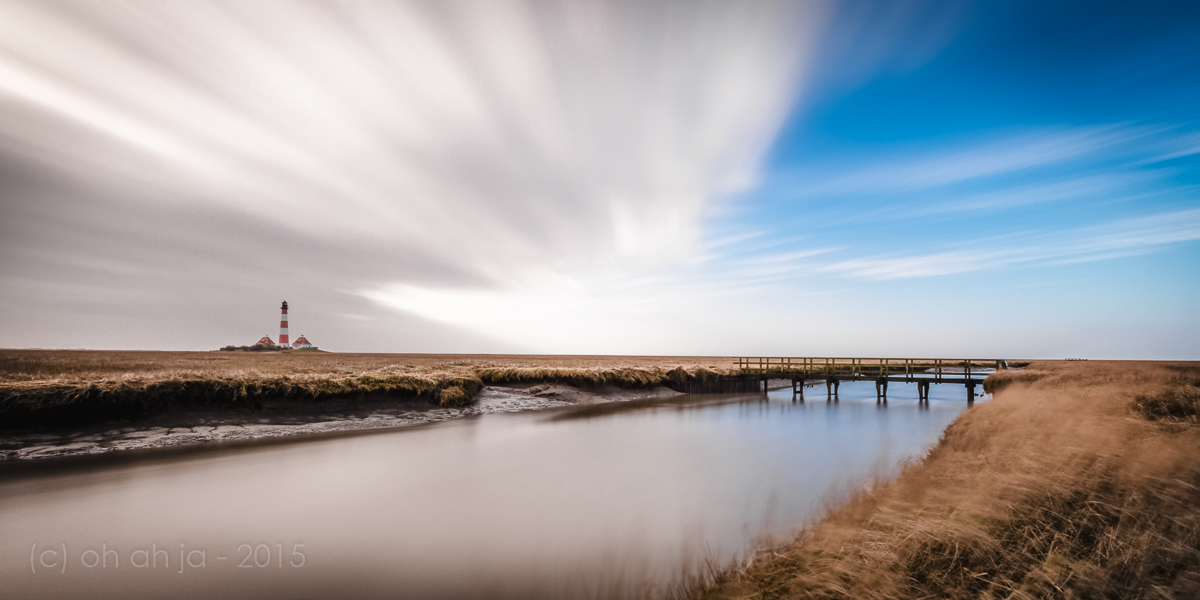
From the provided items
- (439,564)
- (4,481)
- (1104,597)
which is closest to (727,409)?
(439,564)

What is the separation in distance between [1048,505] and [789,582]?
3377mm

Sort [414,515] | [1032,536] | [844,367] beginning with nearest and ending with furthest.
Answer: [1032,536], [414,515], [844,367]

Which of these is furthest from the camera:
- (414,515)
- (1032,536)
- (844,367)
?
(844,367)

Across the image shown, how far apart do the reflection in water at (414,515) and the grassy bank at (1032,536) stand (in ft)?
8.15

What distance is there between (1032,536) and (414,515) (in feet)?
35.1

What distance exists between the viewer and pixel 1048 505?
18.2 ft

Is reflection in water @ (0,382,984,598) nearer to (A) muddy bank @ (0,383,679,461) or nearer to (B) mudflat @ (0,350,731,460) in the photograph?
(A) muddy bank @ (0,383,679,461)

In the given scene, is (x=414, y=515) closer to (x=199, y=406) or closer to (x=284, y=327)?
(x=199, y=406)

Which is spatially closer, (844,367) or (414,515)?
(414,515)

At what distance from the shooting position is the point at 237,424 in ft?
59.8

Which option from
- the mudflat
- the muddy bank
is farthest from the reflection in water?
the mudflat

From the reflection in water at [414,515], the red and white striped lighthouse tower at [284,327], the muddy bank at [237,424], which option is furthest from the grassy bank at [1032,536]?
the red and white striped lighthouse tower at [284,327]

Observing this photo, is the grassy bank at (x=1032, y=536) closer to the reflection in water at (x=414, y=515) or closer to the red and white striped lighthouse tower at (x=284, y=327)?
the reflection in water at (x=414, y=515)

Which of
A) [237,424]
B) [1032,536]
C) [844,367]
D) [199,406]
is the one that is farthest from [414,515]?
[844,367]
